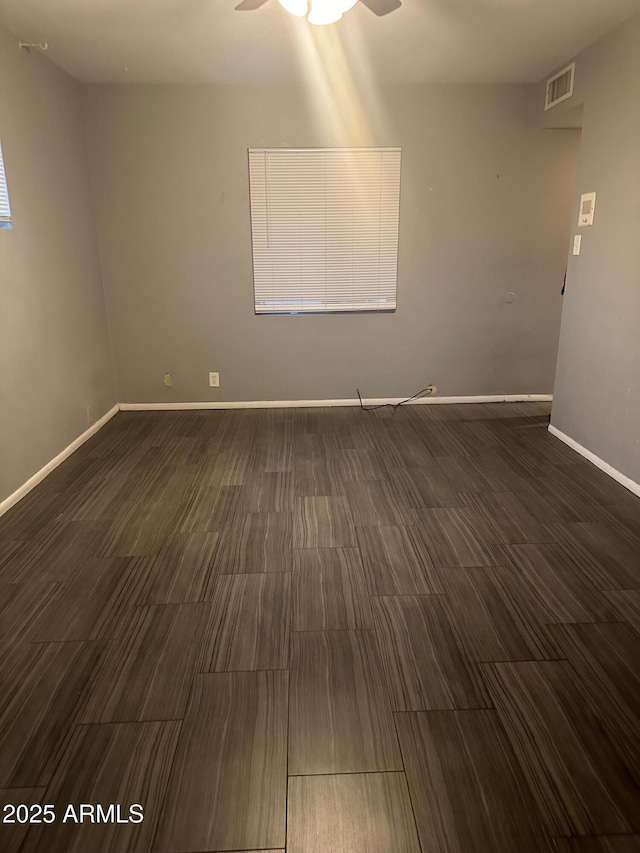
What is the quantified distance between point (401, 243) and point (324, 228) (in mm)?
668

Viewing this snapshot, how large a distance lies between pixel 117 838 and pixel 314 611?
96 cm

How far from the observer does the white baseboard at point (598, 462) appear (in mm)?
3107

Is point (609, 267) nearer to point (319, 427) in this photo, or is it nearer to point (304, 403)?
point (319, 427)

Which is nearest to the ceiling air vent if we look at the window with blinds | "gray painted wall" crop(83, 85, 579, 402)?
"gray painted wall" crop(83, 85, 579, 402)

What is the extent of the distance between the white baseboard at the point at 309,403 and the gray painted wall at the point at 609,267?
1.09m

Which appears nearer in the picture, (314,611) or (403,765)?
(403,765)

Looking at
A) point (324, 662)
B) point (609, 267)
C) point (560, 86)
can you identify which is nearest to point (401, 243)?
point (560, 86)

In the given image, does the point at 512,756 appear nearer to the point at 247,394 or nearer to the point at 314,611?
the point at 314,611

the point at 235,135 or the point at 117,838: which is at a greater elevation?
the point at 235,135

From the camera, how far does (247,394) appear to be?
475 centimetres

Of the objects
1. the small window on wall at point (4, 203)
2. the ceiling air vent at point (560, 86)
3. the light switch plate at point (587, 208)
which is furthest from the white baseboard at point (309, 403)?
the ceiling air vent at point (560, 86)

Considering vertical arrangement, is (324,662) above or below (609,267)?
below

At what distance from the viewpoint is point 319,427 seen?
425cm

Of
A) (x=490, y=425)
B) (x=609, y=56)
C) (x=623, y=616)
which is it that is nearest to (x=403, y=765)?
(x=623, y=616)
